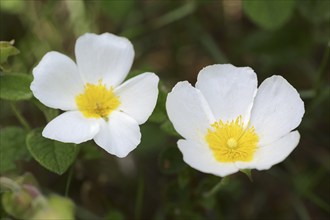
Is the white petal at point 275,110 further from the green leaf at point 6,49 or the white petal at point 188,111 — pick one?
the green leaf at point 6,49

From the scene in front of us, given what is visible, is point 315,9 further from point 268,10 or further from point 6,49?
point 6,49

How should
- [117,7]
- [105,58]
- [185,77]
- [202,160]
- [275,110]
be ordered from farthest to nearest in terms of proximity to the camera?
[185,77] → [117,7] → [105,58] → [275,110] → [202,160]

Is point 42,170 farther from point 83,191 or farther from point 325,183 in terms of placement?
point 325,183

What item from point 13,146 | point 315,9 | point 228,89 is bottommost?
point 13,146

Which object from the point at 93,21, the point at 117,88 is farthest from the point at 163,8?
the point at 117,88

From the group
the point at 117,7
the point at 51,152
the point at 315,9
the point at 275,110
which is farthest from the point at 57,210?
the point at 315,9

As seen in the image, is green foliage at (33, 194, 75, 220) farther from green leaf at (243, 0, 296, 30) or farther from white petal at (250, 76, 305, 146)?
green leaf at (243, 0, 296, 30)
